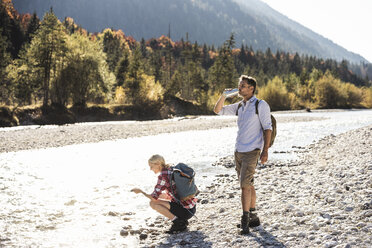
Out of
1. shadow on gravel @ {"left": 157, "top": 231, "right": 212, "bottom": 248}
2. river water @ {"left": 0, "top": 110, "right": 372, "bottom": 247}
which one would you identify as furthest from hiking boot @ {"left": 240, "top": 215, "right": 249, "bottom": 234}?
river water @ {"left": 0, "top": 110, "right": 372, "bottom": 247}

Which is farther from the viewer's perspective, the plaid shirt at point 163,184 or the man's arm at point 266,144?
the plaid shirt at point 163,184

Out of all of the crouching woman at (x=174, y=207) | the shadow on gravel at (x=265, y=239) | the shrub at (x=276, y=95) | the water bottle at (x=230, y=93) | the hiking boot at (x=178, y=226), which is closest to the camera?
the shadow on gravel at (x=265, y=239)

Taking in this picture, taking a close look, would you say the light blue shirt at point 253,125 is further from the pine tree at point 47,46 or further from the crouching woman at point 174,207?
the pine tree at point 47,46

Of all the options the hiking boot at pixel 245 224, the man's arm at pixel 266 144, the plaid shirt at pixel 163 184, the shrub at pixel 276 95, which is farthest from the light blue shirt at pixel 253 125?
the shrub at pixel 276 95

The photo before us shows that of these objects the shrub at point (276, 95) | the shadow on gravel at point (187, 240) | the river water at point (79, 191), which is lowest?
the river water at point (79, 191)

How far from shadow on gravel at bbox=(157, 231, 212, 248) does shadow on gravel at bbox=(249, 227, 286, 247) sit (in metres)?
0.79

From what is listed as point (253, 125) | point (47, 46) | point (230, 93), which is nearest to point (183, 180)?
point (253, 125)

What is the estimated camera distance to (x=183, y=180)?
5.66m

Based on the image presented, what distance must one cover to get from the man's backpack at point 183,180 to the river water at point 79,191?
131cm

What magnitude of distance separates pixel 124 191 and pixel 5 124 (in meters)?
26.9

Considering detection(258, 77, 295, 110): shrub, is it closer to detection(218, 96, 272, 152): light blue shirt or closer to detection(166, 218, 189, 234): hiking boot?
detection(166, 218, 189, 234): hiking boot

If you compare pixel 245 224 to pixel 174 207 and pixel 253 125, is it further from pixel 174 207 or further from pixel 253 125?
pixel 253 125

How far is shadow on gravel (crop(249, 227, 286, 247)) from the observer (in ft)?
15.9

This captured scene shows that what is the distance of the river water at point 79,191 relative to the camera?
20.6 ft
